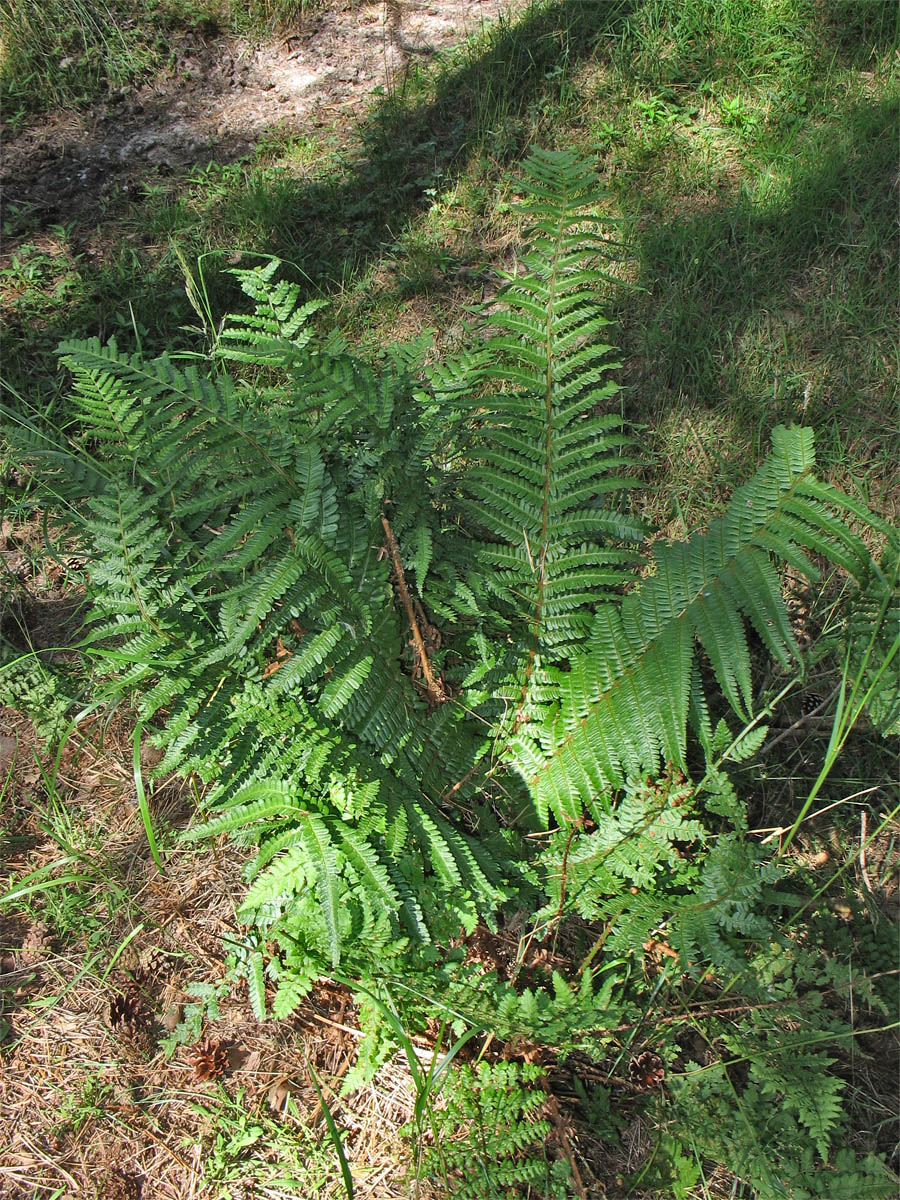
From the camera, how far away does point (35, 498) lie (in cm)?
266

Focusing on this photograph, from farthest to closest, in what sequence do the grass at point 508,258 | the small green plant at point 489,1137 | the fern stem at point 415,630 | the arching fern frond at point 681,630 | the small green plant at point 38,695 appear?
the small green plant at point 38,695
the grass at point 508,258
the fern stem at point 415,630
the arching fern frond at point 681,630
the small green plant at point 489,1137

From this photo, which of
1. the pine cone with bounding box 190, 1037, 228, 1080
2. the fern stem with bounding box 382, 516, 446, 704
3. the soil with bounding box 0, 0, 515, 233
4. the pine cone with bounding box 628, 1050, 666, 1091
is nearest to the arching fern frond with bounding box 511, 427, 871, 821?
the fern stem with bounding box 382, 516, 446, 704

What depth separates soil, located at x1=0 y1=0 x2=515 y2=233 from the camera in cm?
375

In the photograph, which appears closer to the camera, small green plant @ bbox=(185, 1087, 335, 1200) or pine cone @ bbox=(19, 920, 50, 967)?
small green plant @ bbox=(185, 1087, 335, 1200)

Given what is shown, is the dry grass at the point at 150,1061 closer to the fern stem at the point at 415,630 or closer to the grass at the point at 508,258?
the grass at the point at 508,258

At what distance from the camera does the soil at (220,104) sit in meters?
3.75

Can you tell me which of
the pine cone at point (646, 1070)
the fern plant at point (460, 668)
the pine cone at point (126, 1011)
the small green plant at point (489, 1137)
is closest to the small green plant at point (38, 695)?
the fern plant at point (460, 668)

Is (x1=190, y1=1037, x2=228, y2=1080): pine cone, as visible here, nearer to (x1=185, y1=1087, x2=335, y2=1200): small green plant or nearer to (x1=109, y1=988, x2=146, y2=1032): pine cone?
(x1=185, y1=1087, x2=335, y2=1200): small green plant

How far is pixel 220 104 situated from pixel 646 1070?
435 centimetres

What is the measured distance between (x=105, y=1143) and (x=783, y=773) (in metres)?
1.79

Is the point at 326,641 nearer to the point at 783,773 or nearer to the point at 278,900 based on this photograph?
the point at 278,900

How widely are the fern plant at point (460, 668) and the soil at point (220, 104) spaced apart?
2.27 m

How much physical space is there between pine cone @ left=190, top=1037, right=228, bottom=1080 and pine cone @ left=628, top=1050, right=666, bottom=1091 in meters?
0.89

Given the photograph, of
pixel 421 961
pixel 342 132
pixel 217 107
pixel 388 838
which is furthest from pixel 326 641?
pixel 217 107
